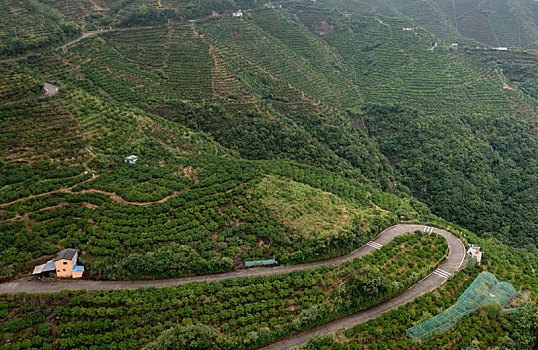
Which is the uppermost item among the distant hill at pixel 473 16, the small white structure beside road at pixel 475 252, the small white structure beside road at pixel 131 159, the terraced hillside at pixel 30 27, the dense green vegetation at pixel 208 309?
the distant hill at pixel 473 16

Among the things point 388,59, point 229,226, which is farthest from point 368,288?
point 388,59

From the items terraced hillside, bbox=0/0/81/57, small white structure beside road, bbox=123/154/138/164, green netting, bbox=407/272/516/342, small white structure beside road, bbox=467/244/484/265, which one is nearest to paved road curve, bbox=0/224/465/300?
small white structure beside road, bbox=467/244/484/265

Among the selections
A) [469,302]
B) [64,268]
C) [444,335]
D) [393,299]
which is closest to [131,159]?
[64,268]

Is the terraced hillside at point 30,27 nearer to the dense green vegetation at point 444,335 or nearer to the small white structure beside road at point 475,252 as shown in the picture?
the dense green vegetation at point 444,335

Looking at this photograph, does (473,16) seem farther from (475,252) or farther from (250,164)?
(250,164)

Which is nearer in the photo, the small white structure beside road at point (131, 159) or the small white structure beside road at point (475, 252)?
the small white structure beside road at point (475, 252)

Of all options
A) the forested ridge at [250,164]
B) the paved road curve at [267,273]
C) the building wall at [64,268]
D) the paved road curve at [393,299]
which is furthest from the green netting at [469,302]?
the building wall at [64,268]

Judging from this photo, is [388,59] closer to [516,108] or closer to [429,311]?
[516,108]
